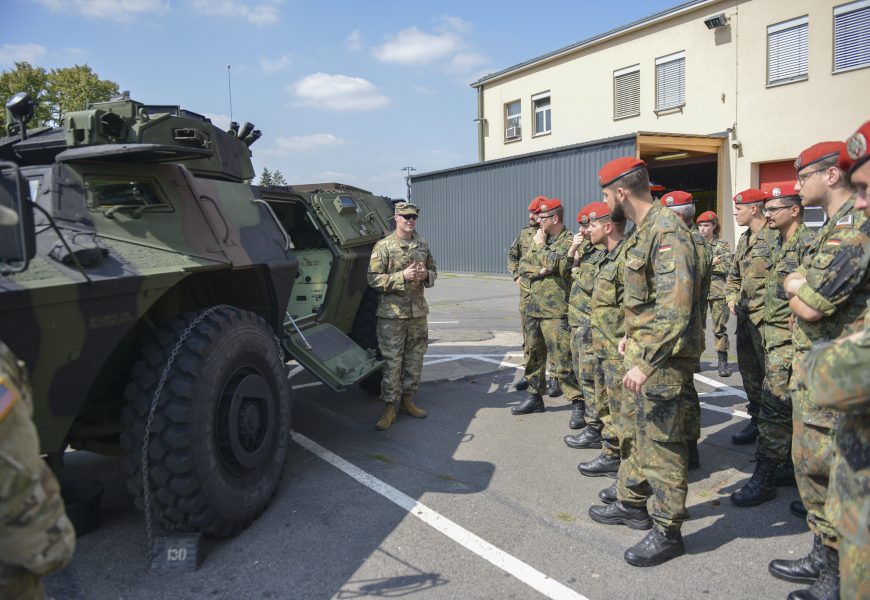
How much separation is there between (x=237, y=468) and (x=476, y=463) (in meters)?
1.68

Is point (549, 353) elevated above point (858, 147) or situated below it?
below

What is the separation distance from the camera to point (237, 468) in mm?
3539

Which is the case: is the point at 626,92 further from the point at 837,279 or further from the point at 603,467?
the point at 837,279

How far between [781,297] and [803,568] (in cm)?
159

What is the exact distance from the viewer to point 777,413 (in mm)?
3920

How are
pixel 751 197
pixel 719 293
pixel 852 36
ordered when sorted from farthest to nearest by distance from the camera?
1. pixel 852 36
2. pixel 719 293
3. pixel 751 197

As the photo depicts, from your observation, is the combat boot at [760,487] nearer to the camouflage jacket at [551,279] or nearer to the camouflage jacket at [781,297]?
the camouflage jacket at [781,297]

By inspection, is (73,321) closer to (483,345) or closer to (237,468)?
(237,468)

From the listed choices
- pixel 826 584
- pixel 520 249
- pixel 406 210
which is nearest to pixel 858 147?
pixel 826 584

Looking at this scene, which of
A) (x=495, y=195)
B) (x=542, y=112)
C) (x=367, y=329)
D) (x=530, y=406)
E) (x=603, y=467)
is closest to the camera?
(x=603, y=467)

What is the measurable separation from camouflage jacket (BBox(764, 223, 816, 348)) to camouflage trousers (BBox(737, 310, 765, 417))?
28.1 inches

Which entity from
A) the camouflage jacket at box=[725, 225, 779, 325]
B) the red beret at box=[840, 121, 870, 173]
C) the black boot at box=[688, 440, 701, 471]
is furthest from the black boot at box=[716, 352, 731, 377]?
the red beret at box=[840, 121, 870, 173]

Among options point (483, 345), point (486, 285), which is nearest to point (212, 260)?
point (483, 345)

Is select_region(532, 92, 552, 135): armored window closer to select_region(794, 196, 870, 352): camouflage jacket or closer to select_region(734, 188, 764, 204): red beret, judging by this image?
select_region(734, 188, 764, 204): red beret
